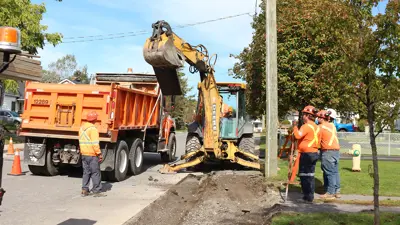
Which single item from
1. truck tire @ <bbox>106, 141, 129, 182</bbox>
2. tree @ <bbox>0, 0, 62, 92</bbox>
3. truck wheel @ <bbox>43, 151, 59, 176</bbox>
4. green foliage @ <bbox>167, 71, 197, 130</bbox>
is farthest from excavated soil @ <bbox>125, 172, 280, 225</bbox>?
green foliage @ <bbox>167, 71, 197, 130</bbox>

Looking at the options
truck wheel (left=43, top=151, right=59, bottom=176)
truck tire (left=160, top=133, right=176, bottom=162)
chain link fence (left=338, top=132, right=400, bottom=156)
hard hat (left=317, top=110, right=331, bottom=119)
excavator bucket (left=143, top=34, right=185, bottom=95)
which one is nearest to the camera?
hard hat (left=317, top=110, right=331, bottom=119)

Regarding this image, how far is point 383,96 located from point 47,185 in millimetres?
8036

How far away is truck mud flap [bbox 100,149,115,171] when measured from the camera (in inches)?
424

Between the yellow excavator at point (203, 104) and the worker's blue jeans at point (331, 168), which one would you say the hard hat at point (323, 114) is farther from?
the yellow excavator at point (203, 104)

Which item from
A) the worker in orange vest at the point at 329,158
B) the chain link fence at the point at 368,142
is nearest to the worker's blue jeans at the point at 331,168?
the worker in orange vest at the point at 329,158

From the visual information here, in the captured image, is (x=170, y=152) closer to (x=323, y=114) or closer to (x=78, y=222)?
(x=323, y=114)

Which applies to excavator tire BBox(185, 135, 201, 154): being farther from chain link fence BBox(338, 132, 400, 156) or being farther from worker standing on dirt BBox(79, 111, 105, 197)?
chain link fence BBox(338, 132, 400, 156)

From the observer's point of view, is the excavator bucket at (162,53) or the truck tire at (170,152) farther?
the truck tire at (170,152)

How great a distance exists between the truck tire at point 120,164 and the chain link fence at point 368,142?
41.2 feet

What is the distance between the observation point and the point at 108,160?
1083 cm

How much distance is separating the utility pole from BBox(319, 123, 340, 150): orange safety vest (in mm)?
2698

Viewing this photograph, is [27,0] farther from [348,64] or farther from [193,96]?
[193,96]

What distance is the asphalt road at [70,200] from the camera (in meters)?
7.03

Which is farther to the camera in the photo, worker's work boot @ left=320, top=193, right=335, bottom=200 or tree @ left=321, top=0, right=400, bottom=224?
worker's work boot @ left=320, top=193, right=335, bottom=200
